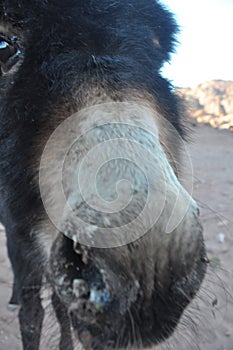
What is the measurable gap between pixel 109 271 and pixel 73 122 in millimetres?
585

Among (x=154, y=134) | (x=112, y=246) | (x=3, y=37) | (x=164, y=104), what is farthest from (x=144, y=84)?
(x=112, y=246)

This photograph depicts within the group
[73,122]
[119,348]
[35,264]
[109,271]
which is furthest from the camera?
[35,264]

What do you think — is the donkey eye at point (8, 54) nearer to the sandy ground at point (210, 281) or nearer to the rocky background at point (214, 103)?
the sandy ground at point (210, 281)

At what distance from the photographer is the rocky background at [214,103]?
37.0 feet

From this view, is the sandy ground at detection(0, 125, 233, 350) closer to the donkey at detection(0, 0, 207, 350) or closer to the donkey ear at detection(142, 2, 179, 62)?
the donkey at detection(0, 0, 207, 350)

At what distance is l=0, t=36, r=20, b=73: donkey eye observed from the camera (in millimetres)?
1665

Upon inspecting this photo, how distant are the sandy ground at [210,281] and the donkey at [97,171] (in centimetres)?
33

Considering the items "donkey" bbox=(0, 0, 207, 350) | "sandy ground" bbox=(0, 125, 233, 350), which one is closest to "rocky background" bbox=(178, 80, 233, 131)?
"sandy ground" bbox=(0, 125, 233, 350)

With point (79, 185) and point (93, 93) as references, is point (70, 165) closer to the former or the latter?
point (79, 185)

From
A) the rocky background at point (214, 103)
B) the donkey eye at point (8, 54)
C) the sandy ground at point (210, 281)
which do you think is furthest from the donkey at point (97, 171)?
the rocky background at point (214, 103)

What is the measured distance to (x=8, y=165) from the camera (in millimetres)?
1692

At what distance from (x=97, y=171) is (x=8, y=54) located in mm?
807

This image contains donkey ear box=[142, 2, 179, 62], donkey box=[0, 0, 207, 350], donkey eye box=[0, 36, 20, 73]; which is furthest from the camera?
donkey ear box=[142, 2, 179, 62]

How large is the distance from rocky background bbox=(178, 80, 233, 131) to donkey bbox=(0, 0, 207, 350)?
9190 millimetres
